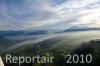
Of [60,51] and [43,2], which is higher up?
[43,2]

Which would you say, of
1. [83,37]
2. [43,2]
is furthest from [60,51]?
[43,2]

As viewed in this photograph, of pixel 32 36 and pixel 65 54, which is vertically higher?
pixel 32 36

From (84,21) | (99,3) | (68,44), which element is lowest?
(68,44)

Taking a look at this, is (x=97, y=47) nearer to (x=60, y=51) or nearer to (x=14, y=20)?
(x=60, y=51)

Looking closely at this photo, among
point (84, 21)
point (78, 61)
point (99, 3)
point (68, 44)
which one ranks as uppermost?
point (99, 3)

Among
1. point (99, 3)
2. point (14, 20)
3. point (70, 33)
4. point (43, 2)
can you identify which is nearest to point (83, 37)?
point (70, 33)

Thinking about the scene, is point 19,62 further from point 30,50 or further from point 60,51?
point 60,51

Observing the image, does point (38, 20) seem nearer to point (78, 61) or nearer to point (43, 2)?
point (43, 2)
